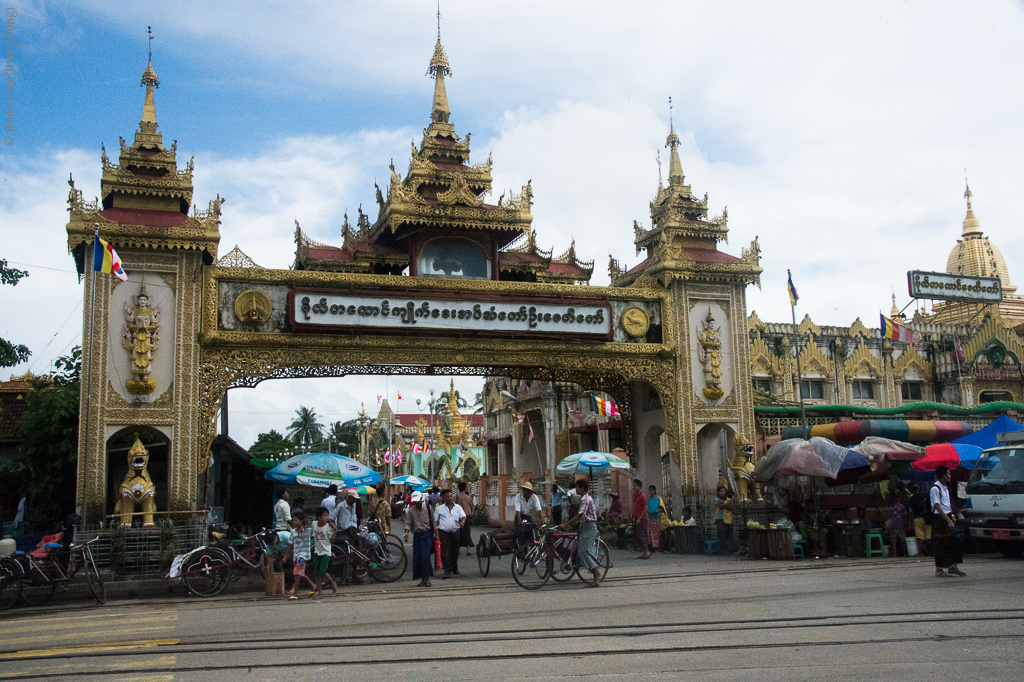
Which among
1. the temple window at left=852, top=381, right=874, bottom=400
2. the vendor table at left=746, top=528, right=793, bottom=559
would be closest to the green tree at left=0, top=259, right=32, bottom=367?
the vendor table at left=746, top=528, right=793, bottom=559

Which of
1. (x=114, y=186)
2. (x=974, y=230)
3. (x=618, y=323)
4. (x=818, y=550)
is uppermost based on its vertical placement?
(x=974, y=230)

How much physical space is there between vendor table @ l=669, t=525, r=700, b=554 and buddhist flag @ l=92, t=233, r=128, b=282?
13.8 meters

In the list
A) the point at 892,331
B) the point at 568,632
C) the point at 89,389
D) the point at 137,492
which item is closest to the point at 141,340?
the point at 89,389

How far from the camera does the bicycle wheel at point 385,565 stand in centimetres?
1644

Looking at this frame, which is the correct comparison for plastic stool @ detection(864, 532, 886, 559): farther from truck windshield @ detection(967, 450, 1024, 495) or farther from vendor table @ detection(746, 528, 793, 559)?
truck windshield @ detection(967, 450, 1024, 495)

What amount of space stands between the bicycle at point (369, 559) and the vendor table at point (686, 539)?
23.6 feet

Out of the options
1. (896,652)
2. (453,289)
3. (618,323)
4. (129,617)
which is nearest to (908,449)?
(618,323)

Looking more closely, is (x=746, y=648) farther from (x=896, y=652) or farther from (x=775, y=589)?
(x=775, y=589)

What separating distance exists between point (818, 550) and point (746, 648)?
11021 millimetres

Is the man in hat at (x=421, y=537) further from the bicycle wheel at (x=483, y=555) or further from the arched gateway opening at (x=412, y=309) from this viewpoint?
the arched gateway opening at (x=412, y=309)

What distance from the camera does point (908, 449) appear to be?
1917cm

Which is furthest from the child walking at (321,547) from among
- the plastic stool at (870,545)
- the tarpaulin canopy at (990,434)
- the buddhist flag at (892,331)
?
the buddhist flag at (892,331)

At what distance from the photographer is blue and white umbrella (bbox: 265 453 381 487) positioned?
64.0 feet

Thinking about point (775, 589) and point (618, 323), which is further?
point (618, 323)
